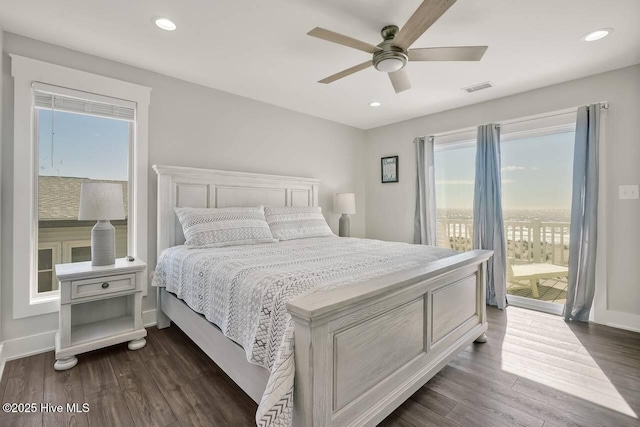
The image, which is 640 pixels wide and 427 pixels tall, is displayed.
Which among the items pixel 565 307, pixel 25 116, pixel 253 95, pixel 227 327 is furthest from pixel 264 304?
pixel 565 307

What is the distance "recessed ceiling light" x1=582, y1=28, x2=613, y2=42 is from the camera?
7.10 ft

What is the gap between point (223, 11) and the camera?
1.99 metres

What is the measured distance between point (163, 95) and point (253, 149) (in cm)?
108

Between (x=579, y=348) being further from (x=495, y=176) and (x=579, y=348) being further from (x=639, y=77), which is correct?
(x=639, y=77)

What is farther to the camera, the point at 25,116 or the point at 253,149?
the point at 253,149

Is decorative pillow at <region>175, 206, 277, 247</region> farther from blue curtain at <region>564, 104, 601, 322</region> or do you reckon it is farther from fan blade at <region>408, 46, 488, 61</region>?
blue curtain at <region>564, 104, 601, 322</region>

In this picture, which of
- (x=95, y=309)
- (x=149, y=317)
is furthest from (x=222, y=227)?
(x=95, y=309)

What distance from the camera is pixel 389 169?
184 inches

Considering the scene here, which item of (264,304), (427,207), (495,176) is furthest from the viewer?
(427,207)

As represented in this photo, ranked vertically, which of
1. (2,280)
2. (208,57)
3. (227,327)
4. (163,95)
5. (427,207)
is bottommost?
(227,327)

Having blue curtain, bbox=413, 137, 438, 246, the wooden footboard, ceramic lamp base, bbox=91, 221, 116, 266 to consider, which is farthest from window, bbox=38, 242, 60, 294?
blue curtain, bbox=413, 137, 438, 246

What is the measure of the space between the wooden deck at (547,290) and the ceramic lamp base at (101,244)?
13.9 feet

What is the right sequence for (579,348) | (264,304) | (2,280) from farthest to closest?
(579,348) → (2,280) → (264,304)

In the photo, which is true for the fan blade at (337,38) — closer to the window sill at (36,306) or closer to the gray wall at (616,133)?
the gray wall at (616,133)
